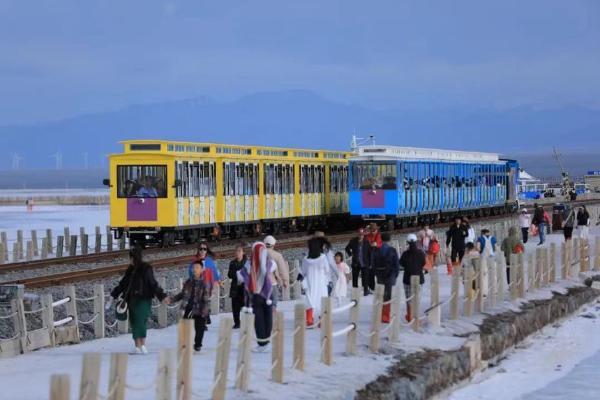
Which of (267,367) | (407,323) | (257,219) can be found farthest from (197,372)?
(257,219)

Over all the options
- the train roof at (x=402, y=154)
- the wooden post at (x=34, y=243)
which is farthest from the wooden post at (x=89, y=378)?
the train roof at (x=402, y=154)

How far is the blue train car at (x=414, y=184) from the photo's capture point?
45.3 metres

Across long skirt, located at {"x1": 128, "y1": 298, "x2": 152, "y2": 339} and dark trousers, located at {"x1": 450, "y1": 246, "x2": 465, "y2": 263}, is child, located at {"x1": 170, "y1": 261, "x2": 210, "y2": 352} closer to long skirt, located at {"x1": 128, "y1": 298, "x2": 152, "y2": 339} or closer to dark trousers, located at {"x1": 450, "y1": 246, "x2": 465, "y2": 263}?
long skirt, located at {"x1": 128, "y1": 298, "x2": 152, "y2": 339}

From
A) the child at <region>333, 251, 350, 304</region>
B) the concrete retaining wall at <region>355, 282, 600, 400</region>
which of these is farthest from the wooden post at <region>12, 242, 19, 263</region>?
the concrete retaining wall at <region>355, 282, 600, 400</region>

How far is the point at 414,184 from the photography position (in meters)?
47.0

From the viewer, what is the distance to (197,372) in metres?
14.0

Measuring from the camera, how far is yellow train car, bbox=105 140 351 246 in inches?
1417

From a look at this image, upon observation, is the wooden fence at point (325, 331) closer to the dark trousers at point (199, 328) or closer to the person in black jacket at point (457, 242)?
the dark trousers at point (199, 328)

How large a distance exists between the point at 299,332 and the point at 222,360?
76.9 inches

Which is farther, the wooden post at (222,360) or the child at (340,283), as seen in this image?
the child at (340,283)

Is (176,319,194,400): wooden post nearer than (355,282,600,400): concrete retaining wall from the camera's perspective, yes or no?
Yes

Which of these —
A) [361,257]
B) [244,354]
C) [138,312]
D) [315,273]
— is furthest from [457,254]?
[244,354]

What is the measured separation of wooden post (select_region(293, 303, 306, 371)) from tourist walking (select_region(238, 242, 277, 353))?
1583mm

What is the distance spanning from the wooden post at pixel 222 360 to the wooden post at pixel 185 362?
36cm
